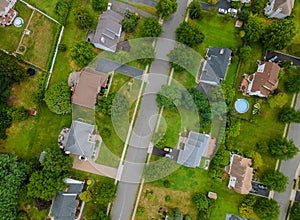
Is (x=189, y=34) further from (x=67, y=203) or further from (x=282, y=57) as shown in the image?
(x=67, y=203)

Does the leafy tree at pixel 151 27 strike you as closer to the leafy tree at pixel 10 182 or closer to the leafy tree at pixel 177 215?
the leafy tree at pixel 10 182

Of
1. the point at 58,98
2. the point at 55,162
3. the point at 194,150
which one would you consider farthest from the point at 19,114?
the point at 194,150

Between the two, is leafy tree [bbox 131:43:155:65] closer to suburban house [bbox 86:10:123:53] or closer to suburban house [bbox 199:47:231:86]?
suburban house [bbox 86:10:123:53]

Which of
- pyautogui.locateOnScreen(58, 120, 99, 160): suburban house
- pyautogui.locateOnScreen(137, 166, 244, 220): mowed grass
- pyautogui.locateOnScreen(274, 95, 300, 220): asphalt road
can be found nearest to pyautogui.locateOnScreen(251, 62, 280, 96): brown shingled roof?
pyautogui.locateOnScreen(274, 95, 300, 220): asphalt road

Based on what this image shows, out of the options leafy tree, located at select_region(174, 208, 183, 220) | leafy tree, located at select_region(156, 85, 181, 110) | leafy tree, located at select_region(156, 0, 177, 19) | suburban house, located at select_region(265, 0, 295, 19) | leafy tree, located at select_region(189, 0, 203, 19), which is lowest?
leafy tree, located at select_region(174, 208, 183, 220)

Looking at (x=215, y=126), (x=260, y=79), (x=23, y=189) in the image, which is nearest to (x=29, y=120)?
(x=23, y=189)

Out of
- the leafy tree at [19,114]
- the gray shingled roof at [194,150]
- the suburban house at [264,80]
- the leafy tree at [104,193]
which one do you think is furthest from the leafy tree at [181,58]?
the leafy tree at [19,114]
